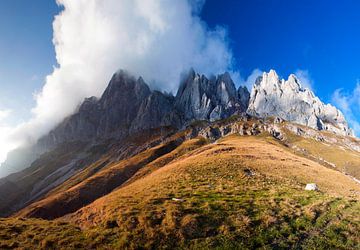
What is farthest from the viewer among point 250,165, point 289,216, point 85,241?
point 250,165

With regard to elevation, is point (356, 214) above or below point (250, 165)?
below

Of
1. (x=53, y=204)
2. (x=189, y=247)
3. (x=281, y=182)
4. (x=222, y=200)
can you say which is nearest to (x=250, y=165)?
(x=281, y=182)

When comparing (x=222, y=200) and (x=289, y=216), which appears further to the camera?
(x=222, y=200)

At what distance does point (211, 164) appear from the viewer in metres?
69.7

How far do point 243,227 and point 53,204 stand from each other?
90.5 m

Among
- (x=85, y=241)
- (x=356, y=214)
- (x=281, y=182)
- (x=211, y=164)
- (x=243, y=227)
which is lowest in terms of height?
(x=85, y=241)

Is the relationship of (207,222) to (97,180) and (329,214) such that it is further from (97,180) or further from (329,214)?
(97,180)

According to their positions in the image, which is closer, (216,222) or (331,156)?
(216,222)

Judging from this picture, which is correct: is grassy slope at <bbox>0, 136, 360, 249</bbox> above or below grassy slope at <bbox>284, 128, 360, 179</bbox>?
below

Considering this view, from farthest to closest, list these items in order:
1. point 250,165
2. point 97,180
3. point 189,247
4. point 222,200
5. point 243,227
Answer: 1. point 97,180
2. point 250,165
3. point 222,200
4. point 243,227
5. point 189,247

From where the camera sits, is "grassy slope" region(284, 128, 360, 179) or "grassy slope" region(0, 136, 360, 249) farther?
"grassy slope" region(284, 128, 360, 179)

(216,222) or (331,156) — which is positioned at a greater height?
(331,156)

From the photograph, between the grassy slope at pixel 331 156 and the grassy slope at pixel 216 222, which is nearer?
the grassy slope at pixel 216 222

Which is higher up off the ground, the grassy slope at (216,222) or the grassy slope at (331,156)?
the grassy slope at (331,156)
